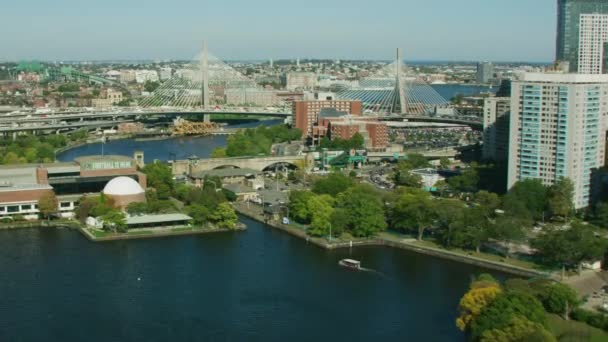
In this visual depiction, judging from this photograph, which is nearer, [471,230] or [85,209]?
[471,230]

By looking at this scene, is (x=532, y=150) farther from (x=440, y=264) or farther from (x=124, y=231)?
(x=124, y=231)

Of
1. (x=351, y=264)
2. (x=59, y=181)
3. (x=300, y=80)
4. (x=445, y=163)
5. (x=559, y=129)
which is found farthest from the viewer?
(x=300, y=80)

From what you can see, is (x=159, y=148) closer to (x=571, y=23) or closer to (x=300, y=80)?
(x=571, y=23)

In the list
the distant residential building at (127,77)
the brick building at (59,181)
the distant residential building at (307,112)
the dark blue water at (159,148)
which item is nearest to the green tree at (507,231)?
the brick building at (59,181)

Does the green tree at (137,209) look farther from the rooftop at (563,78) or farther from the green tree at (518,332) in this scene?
the green tree at (518,332)

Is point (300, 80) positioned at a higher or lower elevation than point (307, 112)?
higher

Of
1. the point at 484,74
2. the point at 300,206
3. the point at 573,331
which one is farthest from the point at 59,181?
the point at 484,74
